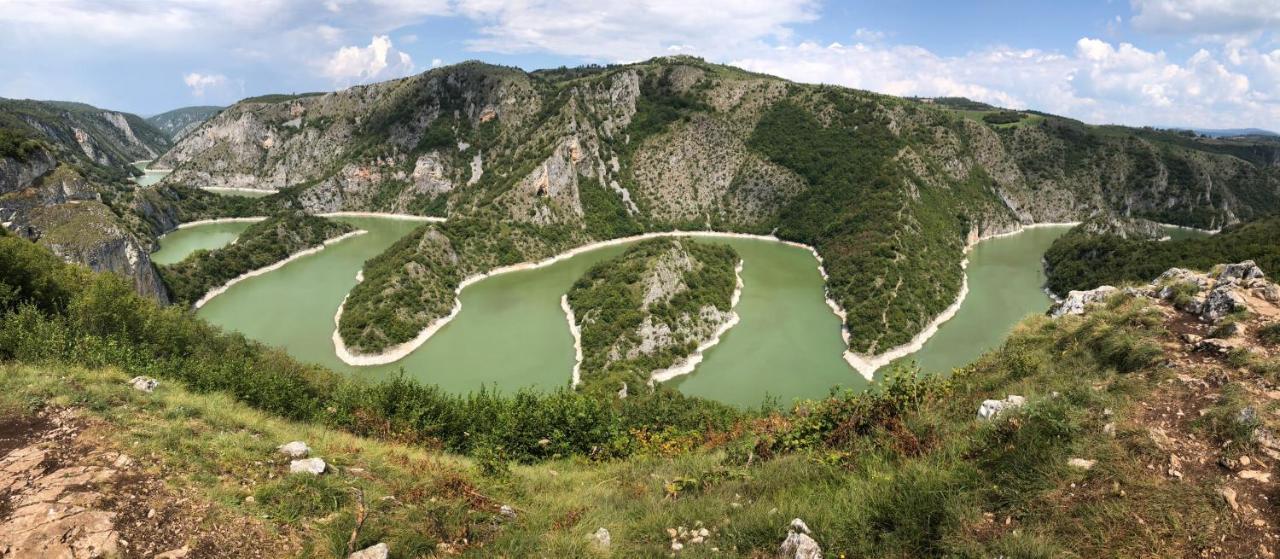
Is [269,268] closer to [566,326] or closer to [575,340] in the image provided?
[566,326]

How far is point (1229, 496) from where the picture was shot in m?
5.24

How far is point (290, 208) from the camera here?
11431 cm

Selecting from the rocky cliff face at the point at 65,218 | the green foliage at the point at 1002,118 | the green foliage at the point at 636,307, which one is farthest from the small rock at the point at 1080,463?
the green foliage at the point at 1002,118

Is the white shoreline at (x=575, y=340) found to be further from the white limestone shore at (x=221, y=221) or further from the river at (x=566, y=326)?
the white limestone shore at (x=221, y=221)

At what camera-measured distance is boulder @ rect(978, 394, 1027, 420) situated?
7.63 meters

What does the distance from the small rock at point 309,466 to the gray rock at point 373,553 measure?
224 cm

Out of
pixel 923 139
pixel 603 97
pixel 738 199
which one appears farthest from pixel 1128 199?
pixel 603 97

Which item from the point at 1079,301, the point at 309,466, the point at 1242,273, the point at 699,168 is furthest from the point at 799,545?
the point at 699,168

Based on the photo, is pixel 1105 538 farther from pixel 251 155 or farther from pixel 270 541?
pixel 251 155

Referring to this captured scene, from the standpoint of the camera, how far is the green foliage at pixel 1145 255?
4553 centimetres

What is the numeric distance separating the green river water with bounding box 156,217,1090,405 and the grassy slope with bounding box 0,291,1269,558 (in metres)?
18.7

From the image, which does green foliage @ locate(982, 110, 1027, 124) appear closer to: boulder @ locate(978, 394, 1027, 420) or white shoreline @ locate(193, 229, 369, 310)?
white shoreline @ locate(193, 229, 369, 310)

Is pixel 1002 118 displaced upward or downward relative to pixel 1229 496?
upward

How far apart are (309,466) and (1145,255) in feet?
254
